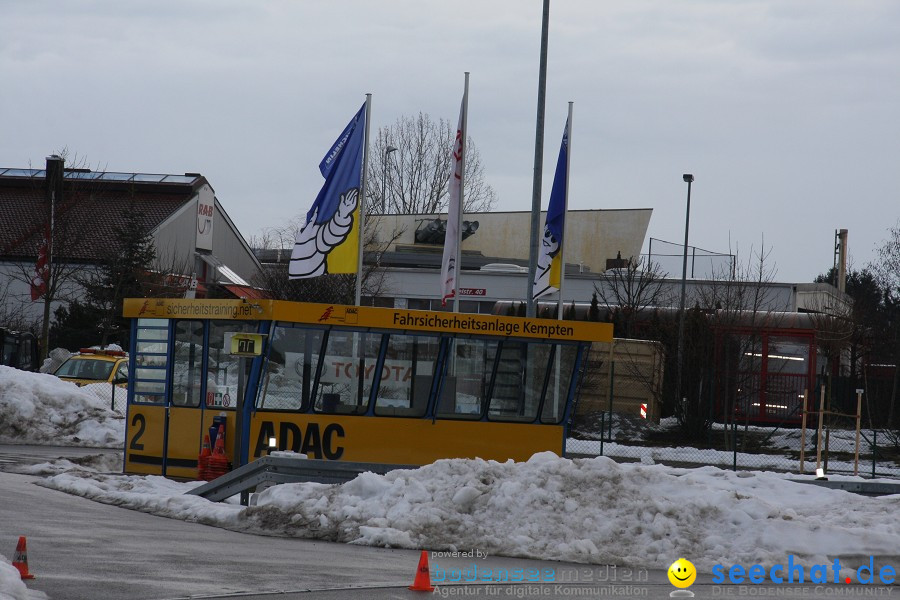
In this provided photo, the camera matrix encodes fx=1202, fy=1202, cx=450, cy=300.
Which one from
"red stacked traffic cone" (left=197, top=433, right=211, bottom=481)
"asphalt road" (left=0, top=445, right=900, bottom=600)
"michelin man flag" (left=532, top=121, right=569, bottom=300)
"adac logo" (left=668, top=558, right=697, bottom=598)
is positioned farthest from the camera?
"michelin man flag" (left=532, top=121, right=569, bottom=300)

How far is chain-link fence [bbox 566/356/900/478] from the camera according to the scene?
2750 cm

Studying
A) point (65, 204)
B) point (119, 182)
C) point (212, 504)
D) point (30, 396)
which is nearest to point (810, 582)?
point (212, 504)

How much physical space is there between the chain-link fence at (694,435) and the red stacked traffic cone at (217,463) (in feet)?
38.5

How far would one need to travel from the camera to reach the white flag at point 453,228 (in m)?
21.9

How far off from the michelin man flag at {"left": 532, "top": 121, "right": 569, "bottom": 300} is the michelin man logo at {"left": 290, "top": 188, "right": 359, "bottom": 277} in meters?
3.84

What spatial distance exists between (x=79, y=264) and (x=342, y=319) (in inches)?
1431

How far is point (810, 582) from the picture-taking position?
1175 centimetres

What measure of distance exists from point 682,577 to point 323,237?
11937mm

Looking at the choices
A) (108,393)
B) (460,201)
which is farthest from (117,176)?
(460,201)

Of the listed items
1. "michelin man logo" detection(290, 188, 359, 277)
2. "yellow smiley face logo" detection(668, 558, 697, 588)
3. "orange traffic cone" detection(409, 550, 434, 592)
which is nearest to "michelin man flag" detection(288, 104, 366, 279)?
"michelin man logo" detection(290, 188, 359, 277)

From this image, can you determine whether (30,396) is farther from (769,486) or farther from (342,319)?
(769,486)

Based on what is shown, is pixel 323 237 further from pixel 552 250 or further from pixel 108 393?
pixel 108 393

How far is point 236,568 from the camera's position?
10.3 metres

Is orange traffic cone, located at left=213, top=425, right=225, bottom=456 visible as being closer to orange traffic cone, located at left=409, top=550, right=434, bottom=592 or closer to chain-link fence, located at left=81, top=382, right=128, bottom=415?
orange traffic cone, located at left=409, top=550, right=434, bottom=592
